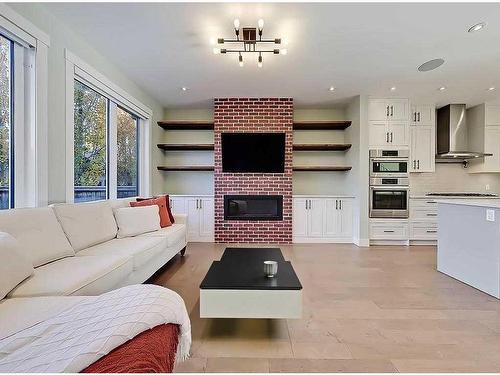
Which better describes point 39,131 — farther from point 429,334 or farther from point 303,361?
point 429,334

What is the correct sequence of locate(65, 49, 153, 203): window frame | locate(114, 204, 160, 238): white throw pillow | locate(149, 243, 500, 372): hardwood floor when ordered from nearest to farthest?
1. locate(149, 243, 500, 372): hardwood floor
2. locate(65, 49, 153, 203): window frame
3. locate(114, 204, 160, 238): white throw pillow

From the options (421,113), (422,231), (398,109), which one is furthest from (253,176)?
(421,113)

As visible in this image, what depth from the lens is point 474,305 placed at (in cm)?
255

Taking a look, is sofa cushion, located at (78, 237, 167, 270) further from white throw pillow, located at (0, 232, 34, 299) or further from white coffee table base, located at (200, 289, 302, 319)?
white coffee table base, located at (200, 289, 302, 319)

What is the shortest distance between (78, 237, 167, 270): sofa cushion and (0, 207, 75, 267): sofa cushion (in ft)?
0.78

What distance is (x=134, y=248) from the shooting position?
8.69 ft

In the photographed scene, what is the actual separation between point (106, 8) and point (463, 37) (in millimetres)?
3602

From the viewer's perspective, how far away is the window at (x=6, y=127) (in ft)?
7.85

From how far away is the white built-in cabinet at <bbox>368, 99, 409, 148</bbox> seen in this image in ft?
17.0

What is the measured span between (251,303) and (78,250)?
1.67 metres

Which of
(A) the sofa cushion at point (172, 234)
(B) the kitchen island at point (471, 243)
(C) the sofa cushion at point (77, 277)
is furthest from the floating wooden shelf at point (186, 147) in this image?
(B) the kitchen island at point (471, 243)

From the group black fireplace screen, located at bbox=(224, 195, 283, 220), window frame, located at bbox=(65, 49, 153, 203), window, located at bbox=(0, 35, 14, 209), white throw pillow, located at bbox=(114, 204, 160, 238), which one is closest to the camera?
window, located at bbox=(0, 35, 14, 209)

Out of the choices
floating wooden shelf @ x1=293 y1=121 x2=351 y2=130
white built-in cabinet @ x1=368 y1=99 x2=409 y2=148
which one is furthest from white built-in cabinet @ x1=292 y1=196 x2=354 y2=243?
floating wooden shelf @ x1=293 y1=121 x2=351 y2=130

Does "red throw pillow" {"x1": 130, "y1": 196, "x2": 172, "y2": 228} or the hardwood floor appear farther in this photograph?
"red throw pillow" {"x1": 130, "y1": 196, "x2": 172, "y2": 228}
